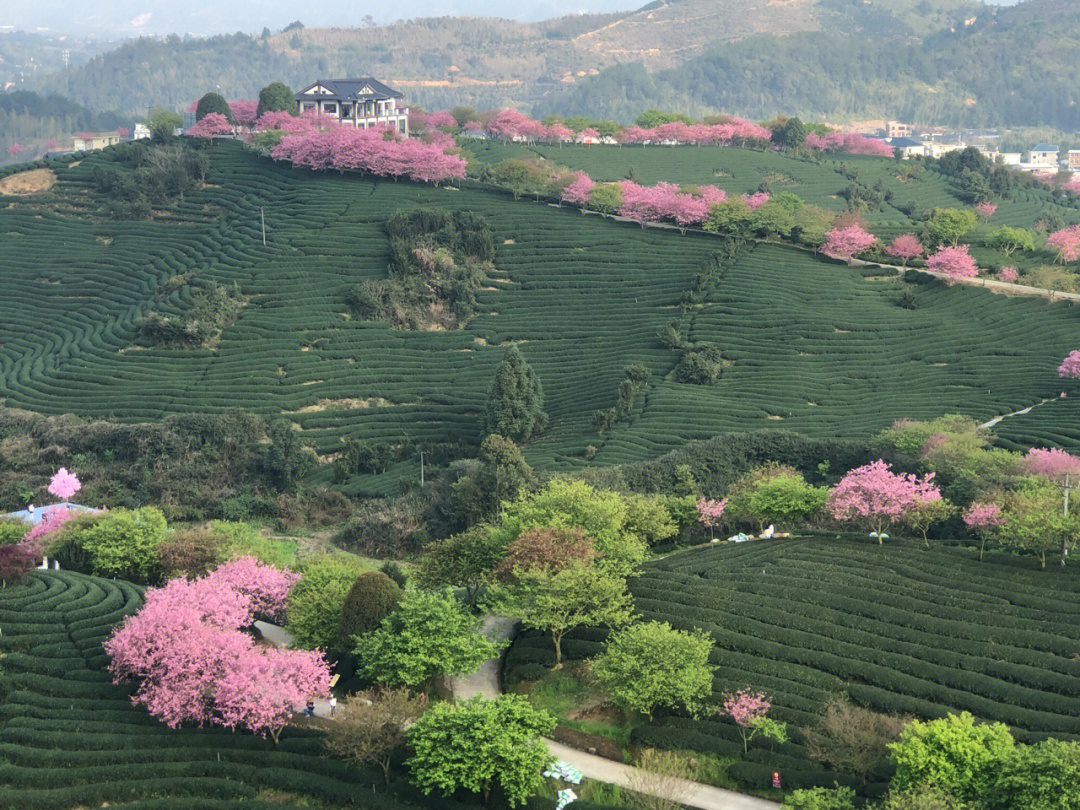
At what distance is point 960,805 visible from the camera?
3238 centimetres

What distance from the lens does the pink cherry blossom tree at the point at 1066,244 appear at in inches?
3748

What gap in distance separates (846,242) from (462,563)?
52.4 m

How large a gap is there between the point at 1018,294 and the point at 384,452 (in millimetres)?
41256

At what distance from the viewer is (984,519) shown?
169 ft

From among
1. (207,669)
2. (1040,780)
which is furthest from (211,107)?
(1040,780)

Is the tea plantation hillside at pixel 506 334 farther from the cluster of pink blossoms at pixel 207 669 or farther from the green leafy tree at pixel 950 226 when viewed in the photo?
the cluster of pink blossoms at pixel 207 669

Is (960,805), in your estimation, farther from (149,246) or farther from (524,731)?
(149,246)

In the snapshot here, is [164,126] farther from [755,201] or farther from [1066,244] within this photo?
[1066,244]

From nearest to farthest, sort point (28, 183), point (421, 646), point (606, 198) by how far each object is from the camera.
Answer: point (421, 646), point (606, 198), point (28, 183)

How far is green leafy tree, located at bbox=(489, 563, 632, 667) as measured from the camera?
44.2 meters

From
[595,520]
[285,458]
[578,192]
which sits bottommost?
[285,458]

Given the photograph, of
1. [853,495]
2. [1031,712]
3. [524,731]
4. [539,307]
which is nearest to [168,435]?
[539,307]

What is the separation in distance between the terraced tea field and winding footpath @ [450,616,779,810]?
4.11 metres

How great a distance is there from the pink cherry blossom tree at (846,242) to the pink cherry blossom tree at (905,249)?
5.67 feet
